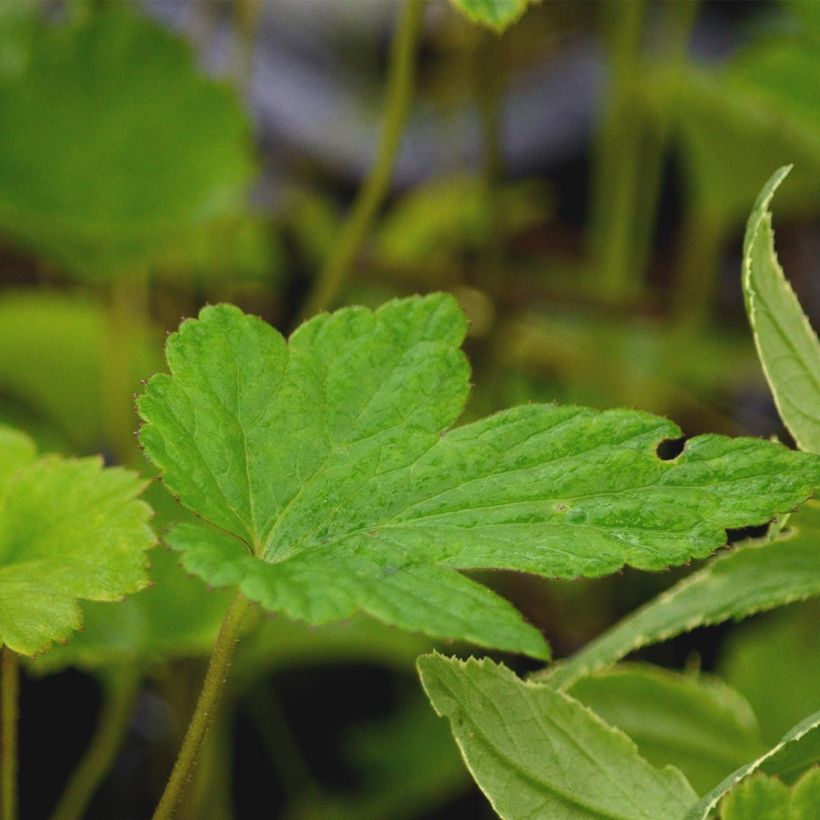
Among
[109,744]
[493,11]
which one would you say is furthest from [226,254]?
[493,11]

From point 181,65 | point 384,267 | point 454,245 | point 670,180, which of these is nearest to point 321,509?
point 181,65

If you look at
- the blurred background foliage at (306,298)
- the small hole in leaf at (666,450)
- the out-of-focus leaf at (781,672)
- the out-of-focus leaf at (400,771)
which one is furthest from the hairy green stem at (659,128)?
the out-of-focus leaf at (400,771)

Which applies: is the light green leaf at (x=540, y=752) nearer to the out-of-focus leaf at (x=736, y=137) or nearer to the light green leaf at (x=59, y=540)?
the light green leaf at (x=59, y=540)

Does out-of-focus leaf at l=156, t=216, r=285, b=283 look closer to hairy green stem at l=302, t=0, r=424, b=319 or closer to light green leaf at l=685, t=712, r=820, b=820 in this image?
hairy green stem at l=302, t=0, r=424, b=319

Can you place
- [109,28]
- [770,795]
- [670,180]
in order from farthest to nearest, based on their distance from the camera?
[670,180]
[109,28]
[770,795]

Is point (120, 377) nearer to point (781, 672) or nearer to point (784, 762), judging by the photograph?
point (781, 672)

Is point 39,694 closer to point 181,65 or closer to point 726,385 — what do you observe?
point 181,65

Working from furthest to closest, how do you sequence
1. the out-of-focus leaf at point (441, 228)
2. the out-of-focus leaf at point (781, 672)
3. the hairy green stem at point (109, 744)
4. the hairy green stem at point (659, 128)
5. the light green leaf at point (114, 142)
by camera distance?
the out-of-focus leaf at point (441, 228) < the hairy green stem at point (659, 128) < the light green leaf at point (114, 142) < the out-of-focus leaf at point (781, 672) < the hairy green stem at point (109, 744)
